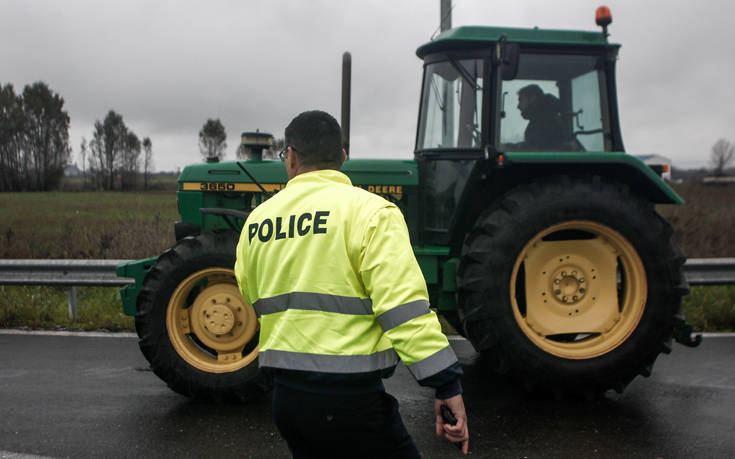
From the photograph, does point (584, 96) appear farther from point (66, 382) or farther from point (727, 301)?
point (66, 382)

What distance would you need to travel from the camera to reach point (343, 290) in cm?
191

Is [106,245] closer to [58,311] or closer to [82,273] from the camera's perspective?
[58,311]

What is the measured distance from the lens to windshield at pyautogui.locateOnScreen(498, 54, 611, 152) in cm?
460

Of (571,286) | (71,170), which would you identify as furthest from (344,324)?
(71,170)

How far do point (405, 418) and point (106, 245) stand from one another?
751 centimetres

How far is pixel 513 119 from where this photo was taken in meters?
4.59

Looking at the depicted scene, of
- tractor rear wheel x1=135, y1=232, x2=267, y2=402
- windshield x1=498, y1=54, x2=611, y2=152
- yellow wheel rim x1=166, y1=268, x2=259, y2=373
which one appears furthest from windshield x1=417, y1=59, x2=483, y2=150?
yellow wheel rim x1=166, y1=268, x2=259, y2=373

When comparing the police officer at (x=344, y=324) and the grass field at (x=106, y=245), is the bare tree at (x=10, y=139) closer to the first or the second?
the grass field at (x=106, y=245)

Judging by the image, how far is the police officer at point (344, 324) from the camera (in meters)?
1.81

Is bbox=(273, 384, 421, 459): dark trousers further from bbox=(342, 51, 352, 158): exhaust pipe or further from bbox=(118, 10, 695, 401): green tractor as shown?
bbox=(342, 51, 352, 158): exhaust pipe

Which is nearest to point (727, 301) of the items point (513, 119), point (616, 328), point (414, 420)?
point (616, 328)

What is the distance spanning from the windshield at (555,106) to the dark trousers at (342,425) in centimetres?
303

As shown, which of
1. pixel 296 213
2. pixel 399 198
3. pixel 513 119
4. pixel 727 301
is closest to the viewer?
pixel 296 213

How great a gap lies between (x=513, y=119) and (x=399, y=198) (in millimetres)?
1065
